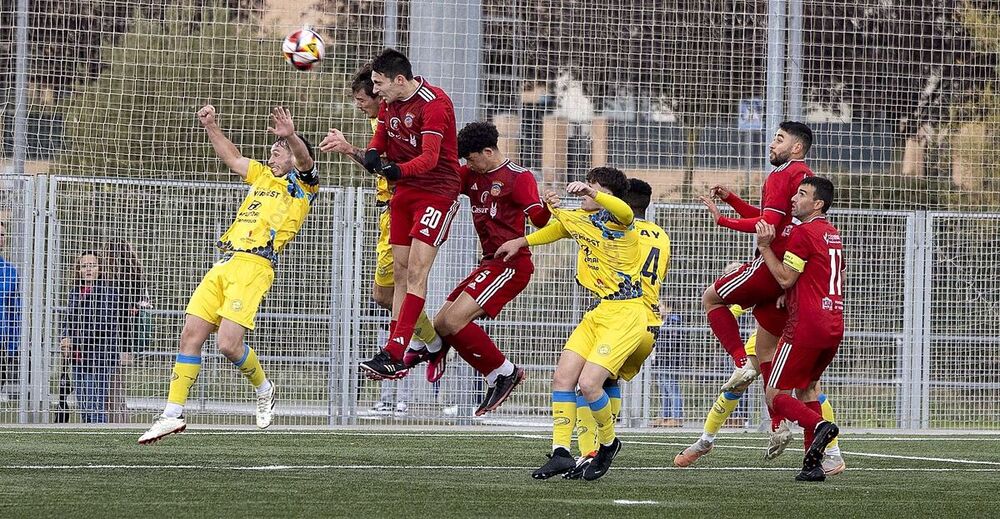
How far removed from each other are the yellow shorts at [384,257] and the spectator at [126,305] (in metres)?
4.93

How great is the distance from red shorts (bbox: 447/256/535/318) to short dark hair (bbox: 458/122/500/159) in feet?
2.60

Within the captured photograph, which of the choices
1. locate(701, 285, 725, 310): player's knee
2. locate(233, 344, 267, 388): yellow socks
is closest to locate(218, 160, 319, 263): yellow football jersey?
locate(233, 344, 267, 388): yellow socks

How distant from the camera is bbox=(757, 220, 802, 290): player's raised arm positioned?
922 cm

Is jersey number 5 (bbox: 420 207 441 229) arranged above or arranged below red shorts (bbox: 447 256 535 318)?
above

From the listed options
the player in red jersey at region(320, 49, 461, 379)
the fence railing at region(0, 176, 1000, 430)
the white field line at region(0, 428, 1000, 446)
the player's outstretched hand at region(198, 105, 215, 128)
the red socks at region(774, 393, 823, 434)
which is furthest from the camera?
the fence railing at region(0, 176, 1000, 430)

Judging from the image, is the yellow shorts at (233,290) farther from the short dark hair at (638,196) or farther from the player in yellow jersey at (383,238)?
the short dark hair at (638,196)

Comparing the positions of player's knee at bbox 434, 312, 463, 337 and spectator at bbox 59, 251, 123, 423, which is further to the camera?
spectator at bbox 59, 251, 123, 423

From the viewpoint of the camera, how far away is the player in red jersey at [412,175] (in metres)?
9.79

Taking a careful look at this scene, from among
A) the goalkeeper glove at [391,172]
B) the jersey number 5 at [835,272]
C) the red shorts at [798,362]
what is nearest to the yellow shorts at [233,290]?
the goalkeeper glove at [391,172]

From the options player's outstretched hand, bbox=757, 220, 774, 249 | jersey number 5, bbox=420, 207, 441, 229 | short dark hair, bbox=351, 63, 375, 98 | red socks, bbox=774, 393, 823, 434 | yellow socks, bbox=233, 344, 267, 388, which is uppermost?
short dark hair, bbox=351, 63, 375, 98

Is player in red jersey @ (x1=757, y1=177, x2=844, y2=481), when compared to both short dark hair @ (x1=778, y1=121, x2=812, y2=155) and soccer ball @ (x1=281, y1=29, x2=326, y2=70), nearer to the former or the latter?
short dark hair @ (x1=778, y1=121, x2=812, y2=155)

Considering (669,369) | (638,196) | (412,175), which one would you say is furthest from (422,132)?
(669,369)

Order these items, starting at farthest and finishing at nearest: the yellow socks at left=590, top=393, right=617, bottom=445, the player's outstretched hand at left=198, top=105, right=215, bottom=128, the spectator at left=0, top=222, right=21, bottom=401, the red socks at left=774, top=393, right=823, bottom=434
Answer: the spectator at left=0, top=222, right=21, bottom=401
the player's outstretched hand at left=198, top=105, right=215, bottom=128
the red socks at left=774, top=393, right=823, bottom=434
the yellow socks at left=590, top=393, right=617, bottom=445

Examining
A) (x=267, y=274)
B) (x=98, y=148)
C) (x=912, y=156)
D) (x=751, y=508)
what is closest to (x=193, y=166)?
(x=98, y=148)
